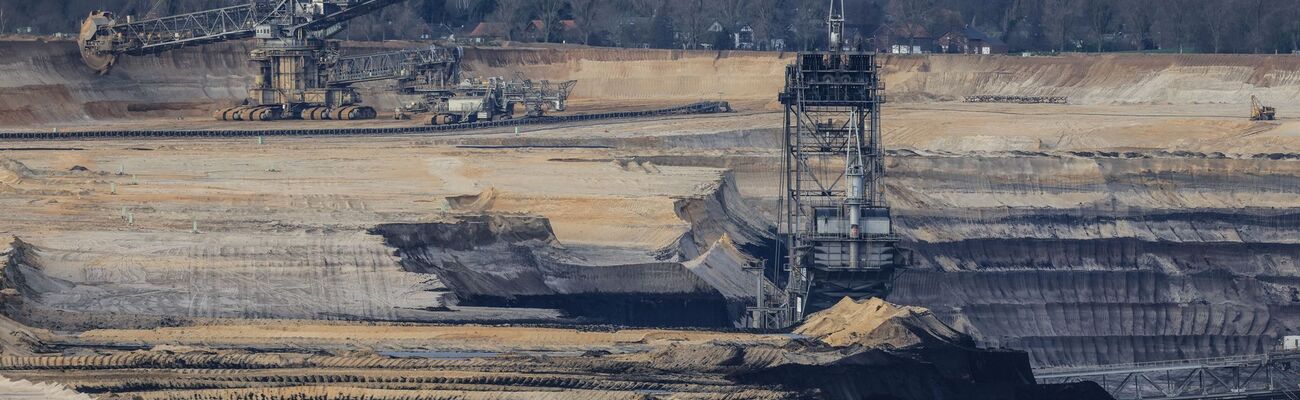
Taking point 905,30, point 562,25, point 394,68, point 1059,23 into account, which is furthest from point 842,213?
point 562,25

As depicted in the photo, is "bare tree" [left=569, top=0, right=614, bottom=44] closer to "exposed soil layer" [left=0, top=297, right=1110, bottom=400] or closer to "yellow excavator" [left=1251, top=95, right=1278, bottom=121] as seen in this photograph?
"yellow excavator" [left=1251, top=95, right=1278, bottom=121]

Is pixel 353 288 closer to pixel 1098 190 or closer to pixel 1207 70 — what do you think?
pixel 1098 190

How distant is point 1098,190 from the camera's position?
294 ft

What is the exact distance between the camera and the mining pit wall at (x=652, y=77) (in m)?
119

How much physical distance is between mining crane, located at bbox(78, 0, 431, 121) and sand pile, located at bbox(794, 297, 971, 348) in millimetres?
71630

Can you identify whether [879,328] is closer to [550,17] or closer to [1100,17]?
[1100,17]

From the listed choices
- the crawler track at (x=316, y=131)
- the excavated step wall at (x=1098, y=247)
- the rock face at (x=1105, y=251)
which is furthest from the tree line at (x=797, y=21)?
the rock face at (x=1105, y=251)

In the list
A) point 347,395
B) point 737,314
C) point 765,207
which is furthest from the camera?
point 765,207

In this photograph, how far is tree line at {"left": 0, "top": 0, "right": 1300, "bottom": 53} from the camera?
14275cm

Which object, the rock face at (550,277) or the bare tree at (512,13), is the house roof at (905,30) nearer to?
the bare tree at (512,13)

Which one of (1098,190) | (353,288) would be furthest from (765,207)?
(353,288)

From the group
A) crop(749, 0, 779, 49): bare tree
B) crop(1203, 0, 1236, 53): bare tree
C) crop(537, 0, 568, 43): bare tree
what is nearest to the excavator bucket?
crop(537, 0, 568, 43): bare tree

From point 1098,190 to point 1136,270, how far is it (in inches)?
501

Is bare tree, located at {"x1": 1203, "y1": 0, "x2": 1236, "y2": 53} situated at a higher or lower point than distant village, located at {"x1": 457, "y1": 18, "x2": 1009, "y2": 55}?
higher
